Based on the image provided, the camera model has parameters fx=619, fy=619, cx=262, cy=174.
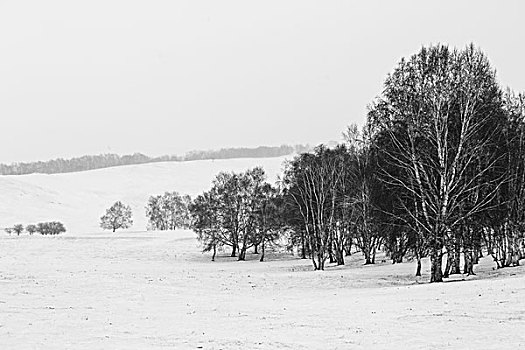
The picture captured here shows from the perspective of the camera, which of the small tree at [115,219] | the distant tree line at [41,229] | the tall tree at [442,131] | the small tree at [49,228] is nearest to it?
the tall tree at [442,131]

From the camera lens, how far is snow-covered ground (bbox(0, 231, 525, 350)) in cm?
1712

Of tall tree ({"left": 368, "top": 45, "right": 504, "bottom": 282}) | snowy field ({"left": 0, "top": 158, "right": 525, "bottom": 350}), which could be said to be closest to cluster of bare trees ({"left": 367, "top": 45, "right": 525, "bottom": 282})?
tall tree ({"left": 368, "top": 45, "right": 504, "bottom": 282})

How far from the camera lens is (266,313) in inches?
949

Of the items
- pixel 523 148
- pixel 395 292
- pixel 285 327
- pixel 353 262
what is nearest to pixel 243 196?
pixel 353 262

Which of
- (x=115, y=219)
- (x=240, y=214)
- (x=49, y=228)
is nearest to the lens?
(x=240, y=214)

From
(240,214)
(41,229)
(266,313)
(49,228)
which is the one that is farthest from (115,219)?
(266,313)

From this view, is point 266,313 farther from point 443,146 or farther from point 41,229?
point 41,229

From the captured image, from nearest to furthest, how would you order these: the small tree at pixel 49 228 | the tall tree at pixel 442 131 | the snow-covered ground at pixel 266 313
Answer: the snow-covered ground at pixel 266 313, the tall tree at pixel 442 131, the small tree at pixel 49 228

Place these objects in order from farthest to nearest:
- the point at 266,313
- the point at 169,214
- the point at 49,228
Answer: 1. the point at 169,214
2. the point at 49,228
3. the point at 266,313

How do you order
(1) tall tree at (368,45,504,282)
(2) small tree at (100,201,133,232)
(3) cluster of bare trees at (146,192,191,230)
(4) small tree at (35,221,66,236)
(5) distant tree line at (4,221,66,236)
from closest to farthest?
(1) tall tree at (368,45,504,282)
(5) distant tree line at (4,221,66,236)
(4) small tree at (35,221,66,236)
(2) small tree at (100,201,133,232)
(3) cluster of bare trees at (146,192,191,230)

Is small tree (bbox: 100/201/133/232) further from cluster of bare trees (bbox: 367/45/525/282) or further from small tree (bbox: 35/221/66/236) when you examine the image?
cluster of bare trees (bbox: 367/45/525/282)

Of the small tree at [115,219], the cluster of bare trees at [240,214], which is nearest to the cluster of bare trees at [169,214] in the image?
the small tree at [115,219]

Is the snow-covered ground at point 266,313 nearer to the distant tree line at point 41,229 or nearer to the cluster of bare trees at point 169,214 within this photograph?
the distant tree line at point 41,229

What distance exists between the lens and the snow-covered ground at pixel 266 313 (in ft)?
56.2
